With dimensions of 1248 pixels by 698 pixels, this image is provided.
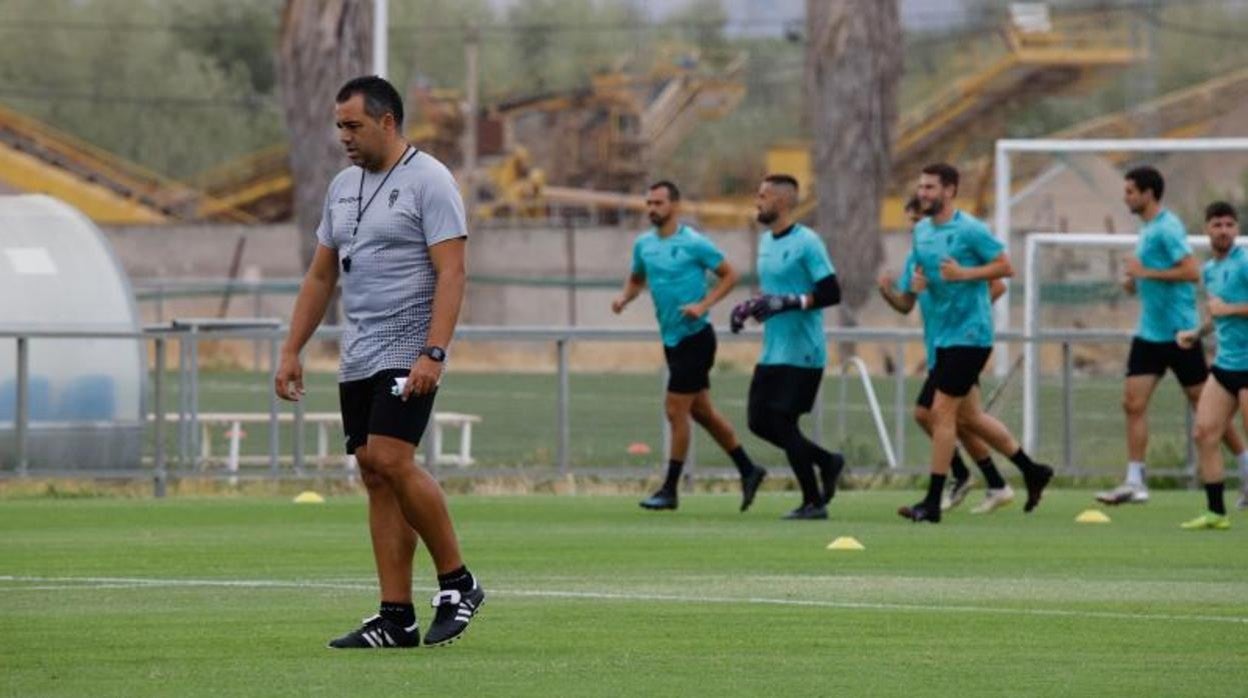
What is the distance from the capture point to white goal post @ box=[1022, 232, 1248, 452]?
24.2 meters

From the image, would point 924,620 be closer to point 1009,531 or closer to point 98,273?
point 1009,531

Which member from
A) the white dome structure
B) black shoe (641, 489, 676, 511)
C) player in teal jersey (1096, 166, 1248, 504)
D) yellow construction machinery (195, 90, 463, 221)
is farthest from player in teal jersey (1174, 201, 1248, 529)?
yellow construction machinery (195, 90, 463, 221)

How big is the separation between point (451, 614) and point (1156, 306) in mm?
9850

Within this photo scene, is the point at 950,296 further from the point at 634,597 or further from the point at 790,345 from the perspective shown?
the point at 634,597

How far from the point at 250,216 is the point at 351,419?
176ft

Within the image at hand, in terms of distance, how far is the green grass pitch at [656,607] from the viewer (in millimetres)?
9953

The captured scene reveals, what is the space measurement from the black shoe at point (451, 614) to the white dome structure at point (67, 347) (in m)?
11.7

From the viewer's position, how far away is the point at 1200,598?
43.3 feet

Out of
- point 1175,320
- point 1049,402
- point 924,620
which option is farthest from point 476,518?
point 924,620

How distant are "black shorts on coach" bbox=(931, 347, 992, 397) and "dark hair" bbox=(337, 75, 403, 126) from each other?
8.17 metres

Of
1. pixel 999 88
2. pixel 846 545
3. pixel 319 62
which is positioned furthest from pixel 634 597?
pixel 999 88

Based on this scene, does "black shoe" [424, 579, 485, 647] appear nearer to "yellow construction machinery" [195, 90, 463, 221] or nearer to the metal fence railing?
the metal fence railing

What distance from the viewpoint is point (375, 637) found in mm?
10852

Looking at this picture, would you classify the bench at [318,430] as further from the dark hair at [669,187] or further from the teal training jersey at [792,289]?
the teal training jersey at [792,289]
